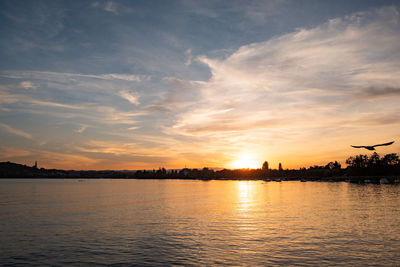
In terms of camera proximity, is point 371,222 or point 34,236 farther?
point 371,222

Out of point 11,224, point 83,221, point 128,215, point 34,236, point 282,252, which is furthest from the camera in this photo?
point 128,215

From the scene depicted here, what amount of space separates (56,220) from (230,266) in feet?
133

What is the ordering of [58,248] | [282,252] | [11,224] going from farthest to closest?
[11,224]
[58,248]
[282,252]

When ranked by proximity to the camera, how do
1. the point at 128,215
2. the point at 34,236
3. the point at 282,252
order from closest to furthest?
the point at 282,252 < the point at 34,236 < the point at 128,215

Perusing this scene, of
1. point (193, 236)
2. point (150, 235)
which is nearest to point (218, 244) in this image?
point (193, 236)

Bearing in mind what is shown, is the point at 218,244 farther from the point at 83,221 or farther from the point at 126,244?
the point at 83,221

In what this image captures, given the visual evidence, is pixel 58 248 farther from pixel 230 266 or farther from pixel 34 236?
pixel 230 266

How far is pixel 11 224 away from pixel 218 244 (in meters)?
37.8

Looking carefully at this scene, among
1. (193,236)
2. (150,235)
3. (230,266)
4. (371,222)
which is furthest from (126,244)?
(371,222)

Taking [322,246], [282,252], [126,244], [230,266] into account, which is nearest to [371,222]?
[322,246]

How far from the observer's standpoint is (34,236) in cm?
4159

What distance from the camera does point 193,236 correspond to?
1647 inches

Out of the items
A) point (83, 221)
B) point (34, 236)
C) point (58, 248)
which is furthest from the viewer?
point (83, 221)

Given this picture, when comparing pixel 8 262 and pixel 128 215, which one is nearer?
pixel 8 262
